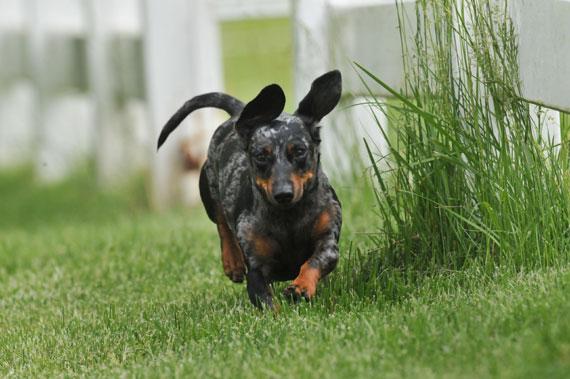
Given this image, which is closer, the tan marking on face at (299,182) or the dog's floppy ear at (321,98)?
the tan marking on face at (299,182)

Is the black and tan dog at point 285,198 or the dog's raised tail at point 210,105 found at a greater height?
the dog's raised tail at point 210,105

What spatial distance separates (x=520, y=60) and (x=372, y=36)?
204 cm

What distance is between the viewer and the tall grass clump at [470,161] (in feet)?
16.8

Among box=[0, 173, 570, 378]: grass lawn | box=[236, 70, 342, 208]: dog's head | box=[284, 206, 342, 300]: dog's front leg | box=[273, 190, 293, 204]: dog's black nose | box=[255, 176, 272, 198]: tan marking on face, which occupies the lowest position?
box=[0, 173, 570, 378]: grass lawn

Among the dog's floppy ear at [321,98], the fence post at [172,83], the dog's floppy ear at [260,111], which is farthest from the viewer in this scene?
the fence post at [172,83]

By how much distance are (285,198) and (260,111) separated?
49 centimetres

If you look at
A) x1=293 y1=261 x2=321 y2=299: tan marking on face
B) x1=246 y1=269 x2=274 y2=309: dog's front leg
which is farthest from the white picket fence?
x1=293 y1=261 x2=321 y2=299: tan marking on face

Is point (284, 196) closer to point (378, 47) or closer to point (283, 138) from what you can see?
point (283, 138)

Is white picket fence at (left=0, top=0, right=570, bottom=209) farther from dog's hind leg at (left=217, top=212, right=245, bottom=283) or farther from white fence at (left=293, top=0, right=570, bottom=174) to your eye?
dog's hind leg at (left=217, top=212, right=245, bottom=283)

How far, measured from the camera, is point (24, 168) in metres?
11.6

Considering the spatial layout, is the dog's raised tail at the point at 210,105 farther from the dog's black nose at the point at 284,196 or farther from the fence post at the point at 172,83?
the fence post at the point at 172,83

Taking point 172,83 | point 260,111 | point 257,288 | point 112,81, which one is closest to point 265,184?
point 260,111

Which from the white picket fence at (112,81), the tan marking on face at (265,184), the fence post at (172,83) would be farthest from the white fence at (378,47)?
the white picket fence at (112,81)

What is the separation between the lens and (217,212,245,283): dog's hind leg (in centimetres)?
595
